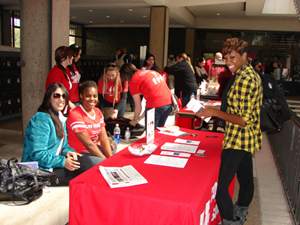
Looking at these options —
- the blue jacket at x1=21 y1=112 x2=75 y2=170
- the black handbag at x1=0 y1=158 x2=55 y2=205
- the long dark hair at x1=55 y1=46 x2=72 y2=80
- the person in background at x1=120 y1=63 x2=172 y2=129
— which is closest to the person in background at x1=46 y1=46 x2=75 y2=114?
the long dark hair at x1=55 y1=46 x2=72 y2=80

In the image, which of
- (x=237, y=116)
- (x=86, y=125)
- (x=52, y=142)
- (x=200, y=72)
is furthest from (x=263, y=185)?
(x=200, y=72)

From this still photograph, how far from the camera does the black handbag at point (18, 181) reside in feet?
5.87

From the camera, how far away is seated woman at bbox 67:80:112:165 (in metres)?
2.62

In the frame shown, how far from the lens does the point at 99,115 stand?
295 centimetres

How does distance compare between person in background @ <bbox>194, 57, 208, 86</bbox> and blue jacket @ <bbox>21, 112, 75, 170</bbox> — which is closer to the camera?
blue jacket @ <bbox>21, 112, 75, 170</bbox>

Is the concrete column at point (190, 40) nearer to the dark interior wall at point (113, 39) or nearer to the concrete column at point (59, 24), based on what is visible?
the dark interior wall at point (113, 39)

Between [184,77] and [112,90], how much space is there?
1365mm

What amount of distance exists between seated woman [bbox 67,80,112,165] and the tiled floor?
1.46m

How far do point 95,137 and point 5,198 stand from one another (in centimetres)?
111

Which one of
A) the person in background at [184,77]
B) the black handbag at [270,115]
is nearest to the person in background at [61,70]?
the person in background at [184,77]

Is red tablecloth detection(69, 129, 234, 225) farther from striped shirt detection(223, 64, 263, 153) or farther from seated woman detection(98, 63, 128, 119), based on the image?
seated woman detection(98, 63, 128, 119)

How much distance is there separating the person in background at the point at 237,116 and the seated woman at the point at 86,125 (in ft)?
3.69

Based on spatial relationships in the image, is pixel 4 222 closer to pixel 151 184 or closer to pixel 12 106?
pixel 151 184

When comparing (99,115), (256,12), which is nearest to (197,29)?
(256,12)
